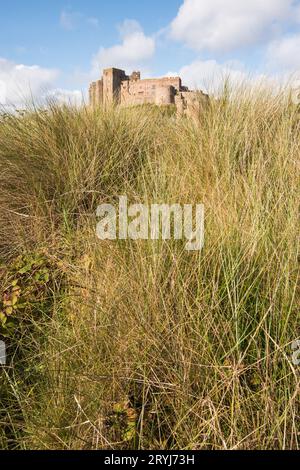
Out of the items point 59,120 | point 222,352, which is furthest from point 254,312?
point 59,120

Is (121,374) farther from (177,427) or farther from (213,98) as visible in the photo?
(213,98)

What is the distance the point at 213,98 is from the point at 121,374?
125 inches

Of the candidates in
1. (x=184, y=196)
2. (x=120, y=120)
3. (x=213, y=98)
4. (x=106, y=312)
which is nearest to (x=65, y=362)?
(x=106, y=312)

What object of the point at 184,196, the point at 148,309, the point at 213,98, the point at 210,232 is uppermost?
the point at 213,98

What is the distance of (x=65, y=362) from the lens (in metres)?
1.43

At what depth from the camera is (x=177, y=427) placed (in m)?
1.15

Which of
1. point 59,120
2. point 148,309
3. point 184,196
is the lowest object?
point 148,309

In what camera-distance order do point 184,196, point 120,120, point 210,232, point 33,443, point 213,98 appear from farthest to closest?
point 213,98 < point 120,120 < point 184,196 < point 210,232 < point 33,443

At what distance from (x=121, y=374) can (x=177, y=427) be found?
0.81 feet

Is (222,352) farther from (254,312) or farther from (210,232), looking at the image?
(210,232)

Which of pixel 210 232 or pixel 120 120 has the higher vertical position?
pixel 120 120

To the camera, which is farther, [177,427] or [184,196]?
[184,196]
